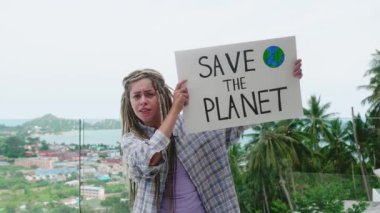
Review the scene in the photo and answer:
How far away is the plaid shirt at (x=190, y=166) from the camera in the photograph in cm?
87

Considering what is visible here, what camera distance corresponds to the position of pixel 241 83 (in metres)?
1.02

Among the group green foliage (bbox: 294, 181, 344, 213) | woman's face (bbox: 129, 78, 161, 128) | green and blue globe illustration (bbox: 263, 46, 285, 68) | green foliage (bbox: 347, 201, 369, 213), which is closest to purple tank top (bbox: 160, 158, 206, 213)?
woman's face (bbox: 129, 78, 161, 128)

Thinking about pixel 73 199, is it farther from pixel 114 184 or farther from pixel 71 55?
pixel 71 55

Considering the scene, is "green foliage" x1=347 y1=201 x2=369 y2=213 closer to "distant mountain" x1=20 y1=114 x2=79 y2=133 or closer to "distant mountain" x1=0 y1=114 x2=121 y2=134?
"distant mountain" x1=0 y1=114 x2=121 y2=134

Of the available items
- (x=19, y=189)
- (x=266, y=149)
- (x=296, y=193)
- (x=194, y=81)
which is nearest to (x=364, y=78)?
(x=266, y=149)

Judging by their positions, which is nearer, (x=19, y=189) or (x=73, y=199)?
(x=73, y=199)

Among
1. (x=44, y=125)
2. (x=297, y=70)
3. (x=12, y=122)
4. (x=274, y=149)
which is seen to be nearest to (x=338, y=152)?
(x=274, y=149)

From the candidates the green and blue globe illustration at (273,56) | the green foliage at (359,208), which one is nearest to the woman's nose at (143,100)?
the green and blue globe illustration at (273,56)

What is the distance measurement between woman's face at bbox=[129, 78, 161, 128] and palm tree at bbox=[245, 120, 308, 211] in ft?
28.8

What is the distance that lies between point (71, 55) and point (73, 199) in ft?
93.3

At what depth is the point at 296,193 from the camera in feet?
20.8

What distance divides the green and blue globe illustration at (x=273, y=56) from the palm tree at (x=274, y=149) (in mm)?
8661

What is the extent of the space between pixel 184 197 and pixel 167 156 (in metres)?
0.08

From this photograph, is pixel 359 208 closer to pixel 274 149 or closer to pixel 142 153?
pixel 142 153
